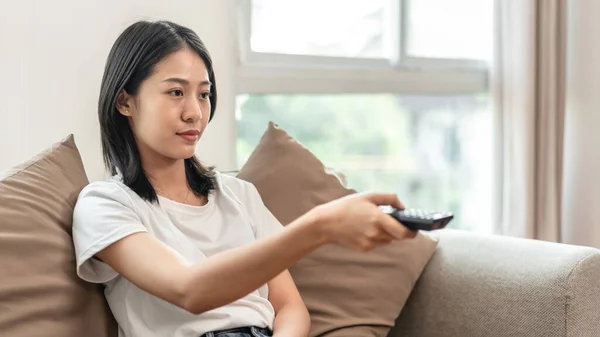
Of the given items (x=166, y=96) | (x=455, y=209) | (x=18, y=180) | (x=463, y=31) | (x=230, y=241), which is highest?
(x=463, y=31)

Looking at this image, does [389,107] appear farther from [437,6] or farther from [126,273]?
[126,273]

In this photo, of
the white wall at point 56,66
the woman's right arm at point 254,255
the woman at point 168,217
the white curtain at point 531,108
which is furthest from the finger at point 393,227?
the white curtain at point 531,108

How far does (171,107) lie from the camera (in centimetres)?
136

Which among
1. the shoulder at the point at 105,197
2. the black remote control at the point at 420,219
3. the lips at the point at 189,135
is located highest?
the lips at the point at 189,135

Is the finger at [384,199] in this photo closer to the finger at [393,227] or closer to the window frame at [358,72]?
the finger at [393,227]

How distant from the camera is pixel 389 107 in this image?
2791mm

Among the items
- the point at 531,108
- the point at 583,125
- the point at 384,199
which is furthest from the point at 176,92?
the point at 583,125

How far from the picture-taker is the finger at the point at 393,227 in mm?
1007

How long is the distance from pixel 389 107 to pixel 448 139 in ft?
1.07

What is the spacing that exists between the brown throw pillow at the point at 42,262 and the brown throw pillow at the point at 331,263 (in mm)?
474

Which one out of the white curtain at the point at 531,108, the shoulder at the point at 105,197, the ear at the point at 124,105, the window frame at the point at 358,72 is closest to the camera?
the shoulder at the point at 105,197

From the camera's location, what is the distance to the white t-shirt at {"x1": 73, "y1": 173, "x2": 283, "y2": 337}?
4.12 feet

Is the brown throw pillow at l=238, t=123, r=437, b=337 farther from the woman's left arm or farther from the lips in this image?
the lips

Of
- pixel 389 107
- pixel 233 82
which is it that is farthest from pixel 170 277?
pixel 389 107
